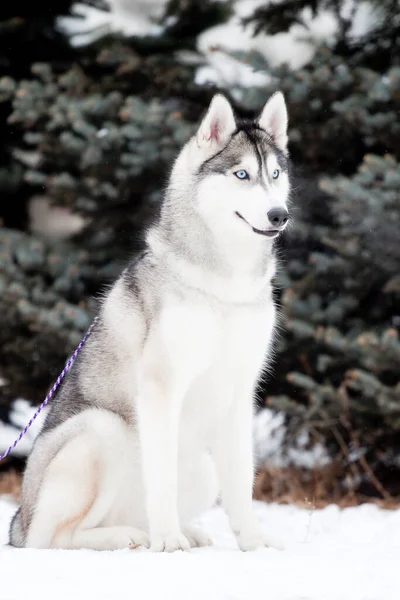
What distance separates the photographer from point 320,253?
5992 mm

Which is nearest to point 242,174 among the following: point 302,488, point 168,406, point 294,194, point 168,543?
point 168,406

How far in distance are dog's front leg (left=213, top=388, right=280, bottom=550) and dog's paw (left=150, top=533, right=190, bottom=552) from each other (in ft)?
1.42

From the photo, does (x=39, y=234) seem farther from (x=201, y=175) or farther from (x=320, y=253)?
(x=201, y=175)

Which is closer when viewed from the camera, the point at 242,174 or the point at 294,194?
the point at 242,174

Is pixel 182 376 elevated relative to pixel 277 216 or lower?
lower

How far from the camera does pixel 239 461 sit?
3553mm

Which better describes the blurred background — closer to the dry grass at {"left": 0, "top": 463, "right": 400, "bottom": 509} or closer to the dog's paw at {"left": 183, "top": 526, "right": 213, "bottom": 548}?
the dry grass at {"left": 0, "top": 463, "right": 400, "bottom": 509}

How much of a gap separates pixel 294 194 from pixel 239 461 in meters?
2.53

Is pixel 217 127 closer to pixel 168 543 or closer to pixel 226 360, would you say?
pixel 226 360

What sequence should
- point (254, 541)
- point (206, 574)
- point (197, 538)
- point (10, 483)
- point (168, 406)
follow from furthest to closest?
1. point (10, 483)
2. point (197, 538)
3. point (254, 541)
4. point (168, 406)
5. point (206, 574)

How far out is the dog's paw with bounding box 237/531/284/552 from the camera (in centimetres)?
344

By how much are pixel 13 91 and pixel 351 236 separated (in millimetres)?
3208

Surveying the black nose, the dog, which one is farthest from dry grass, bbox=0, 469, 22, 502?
the black nose

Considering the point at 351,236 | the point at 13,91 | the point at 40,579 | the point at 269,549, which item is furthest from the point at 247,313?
the point at 13,91
